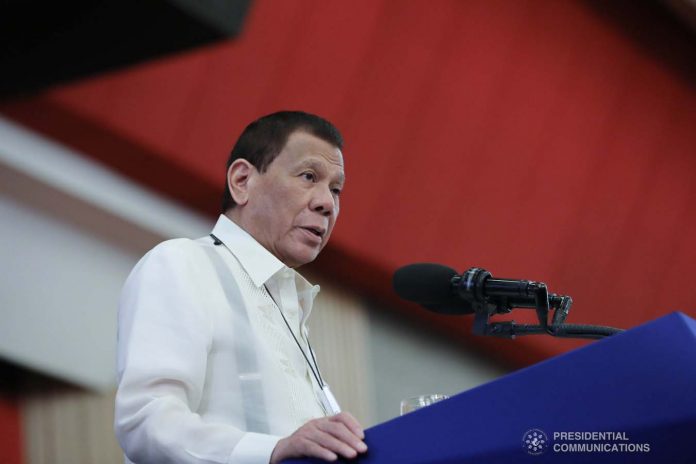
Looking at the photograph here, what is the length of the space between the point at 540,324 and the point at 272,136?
0.69 m

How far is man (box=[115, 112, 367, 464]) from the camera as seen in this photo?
51.6 inches

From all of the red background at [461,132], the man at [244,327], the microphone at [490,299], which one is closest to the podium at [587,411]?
the man at [244,327]

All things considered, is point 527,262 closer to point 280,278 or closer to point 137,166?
point 137,166

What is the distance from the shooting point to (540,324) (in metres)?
1.49

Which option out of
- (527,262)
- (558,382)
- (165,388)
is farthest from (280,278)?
(527,262)

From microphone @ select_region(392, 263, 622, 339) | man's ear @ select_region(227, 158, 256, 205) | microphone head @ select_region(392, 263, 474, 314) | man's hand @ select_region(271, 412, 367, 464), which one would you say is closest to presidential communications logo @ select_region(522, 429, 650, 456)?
man's hand @ select_region(271, 412, 367, 464)

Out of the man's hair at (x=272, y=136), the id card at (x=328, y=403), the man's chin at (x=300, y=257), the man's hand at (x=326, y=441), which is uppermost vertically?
the man's hair at (x=272, y=136)

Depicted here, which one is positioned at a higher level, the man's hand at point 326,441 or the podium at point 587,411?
the podium at point 587,411

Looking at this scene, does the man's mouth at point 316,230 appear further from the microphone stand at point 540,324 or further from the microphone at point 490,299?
the microphone stand at point 540,324

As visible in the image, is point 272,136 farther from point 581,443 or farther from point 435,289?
point 581,443

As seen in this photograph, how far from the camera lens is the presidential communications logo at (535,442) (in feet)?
3.49

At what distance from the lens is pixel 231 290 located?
5.32 feet

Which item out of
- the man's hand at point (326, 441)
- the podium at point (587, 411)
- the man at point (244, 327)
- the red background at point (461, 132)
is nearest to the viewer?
the podium at point (587, 411)

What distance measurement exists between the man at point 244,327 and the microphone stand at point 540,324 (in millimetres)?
285
